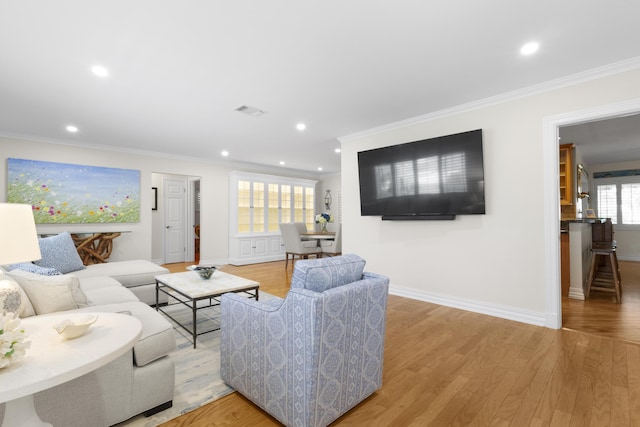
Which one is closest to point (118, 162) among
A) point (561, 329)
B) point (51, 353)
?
point (51, 353)

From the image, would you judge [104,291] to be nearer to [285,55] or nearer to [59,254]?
[59,254]

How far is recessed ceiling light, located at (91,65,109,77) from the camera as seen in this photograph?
8.66ft

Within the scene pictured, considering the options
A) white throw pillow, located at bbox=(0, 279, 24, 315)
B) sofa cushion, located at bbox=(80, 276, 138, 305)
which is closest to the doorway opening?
sofa cushion, located at bbox=(80, 276, 138, 305)

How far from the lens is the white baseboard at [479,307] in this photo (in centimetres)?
312

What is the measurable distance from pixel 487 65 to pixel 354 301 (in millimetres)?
2430

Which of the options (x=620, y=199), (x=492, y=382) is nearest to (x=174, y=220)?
(x=492, y=382)

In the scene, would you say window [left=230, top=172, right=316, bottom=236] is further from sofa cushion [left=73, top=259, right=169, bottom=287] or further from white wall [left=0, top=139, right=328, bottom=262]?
sofa cushion [left=73, top=259, right=169, bottom=287]

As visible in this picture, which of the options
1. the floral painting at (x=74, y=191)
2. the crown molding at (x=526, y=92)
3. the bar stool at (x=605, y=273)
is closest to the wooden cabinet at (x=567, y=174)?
the bar stool at (x=605, y=273)

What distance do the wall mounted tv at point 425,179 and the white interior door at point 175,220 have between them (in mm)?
5070

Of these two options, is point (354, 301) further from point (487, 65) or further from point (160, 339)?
point (487, 65)

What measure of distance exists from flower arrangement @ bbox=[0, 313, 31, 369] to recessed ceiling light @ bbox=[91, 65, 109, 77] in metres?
2.40

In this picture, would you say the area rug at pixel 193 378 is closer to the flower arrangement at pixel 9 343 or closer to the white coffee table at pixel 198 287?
the white coffee table at pixel 198 287

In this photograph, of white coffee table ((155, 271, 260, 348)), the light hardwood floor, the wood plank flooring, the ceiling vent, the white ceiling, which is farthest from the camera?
the ceiling vent

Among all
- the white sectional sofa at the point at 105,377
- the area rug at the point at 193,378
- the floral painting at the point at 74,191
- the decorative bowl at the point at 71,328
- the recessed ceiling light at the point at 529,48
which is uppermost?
the recessed ceiling light at the point at 529,48
